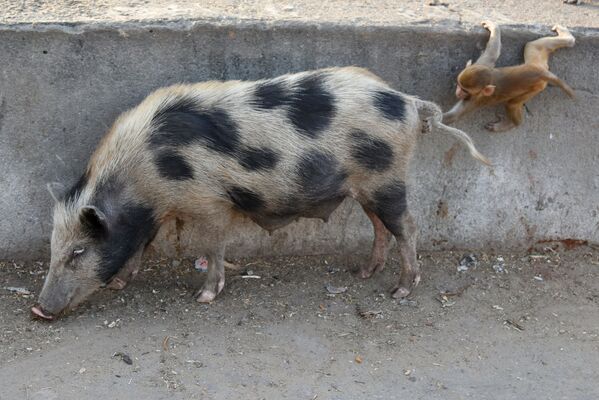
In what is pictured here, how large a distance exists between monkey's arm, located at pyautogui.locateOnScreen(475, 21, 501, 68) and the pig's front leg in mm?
2011

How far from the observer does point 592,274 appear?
5629 mm

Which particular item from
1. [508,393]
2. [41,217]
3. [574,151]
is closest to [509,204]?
[574,151]

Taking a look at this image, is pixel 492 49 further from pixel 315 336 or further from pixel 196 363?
pixel 196 363

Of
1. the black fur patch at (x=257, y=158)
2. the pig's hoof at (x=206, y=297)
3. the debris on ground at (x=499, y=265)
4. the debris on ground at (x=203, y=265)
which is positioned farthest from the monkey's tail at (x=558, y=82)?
the pig's hoof at (x=206, y=297)

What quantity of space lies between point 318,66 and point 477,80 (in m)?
0.97

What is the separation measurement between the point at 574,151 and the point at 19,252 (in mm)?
3763

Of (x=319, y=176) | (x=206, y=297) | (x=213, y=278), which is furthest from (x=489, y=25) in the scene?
(x=206, y=297)

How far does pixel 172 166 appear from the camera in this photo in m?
4.50

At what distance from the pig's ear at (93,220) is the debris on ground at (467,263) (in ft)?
8.08

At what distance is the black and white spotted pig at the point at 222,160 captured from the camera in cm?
450

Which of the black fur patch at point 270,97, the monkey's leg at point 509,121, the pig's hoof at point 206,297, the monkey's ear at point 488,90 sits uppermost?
the black fur patch at point 270,97

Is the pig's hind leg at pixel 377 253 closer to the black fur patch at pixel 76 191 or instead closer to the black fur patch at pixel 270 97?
the black fur patch at pixel 270 97

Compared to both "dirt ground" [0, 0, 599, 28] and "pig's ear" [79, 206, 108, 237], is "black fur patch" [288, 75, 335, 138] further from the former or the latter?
"pig's ear" [79, 206, 108, 237]

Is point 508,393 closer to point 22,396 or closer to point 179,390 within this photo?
point 179,390
